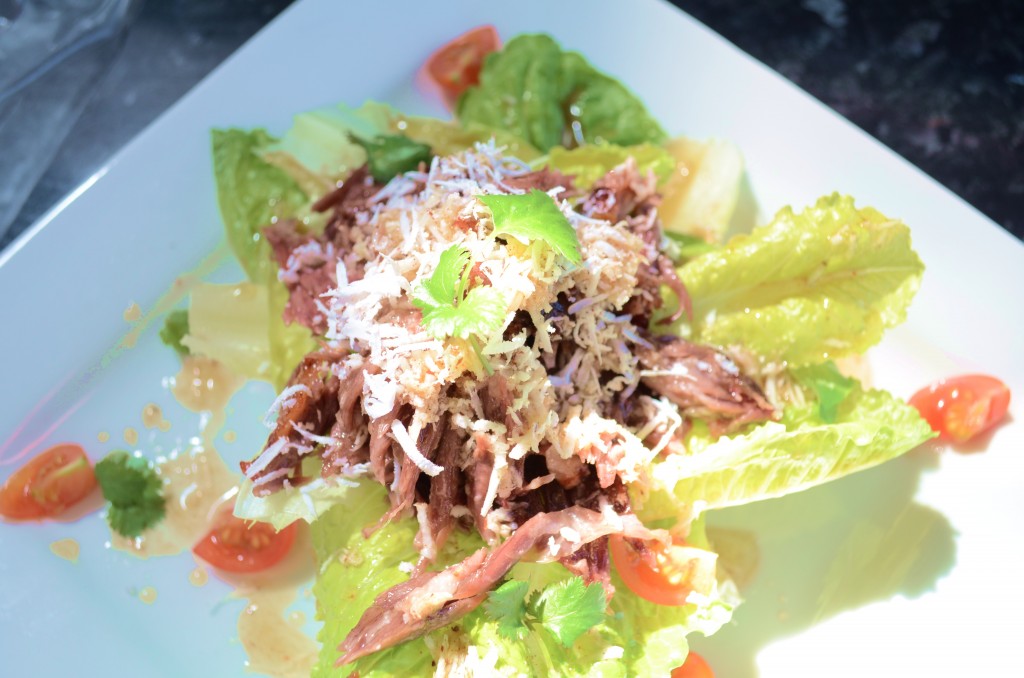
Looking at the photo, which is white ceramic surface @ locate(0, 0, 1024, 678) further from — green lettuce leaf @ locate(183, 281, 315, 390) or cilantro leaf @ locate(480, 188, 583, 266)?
cilantro leaf @ locate(480, 188, 583, 266)

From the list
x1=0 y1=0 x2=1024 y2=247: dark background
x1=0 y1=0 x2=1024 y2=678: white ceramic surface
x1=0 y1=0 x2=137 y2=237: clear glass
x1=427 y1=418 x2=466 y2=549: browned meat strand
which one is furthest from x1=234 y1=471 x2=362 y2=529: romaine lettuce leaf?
x1=0 y1=0 x2=137 y2=237: clear glass

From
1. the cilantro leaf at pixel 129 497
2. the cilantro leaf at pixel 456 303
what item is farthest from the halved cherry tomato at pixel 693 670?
the cilantro leaf at pixel 129 497

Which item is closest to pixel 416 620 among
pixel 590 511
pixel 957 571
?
pixel 590 511

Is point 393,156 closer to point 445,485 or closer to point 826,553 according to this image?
point 445,485

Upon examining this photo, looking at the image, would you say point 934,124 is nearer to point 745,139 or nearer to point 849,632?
point 745,139

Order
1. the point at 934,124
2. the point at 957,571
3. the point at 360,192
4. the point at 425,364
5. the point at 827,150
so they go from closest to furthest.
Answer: the point at 425,364 → the point at 957,571 → the point at 360,192 → the point at 827,150 → the point at 934,124

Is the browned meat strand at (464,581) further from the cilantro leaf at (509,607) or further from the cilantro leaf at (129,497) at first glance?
the cilantro leaf at (129,497)
